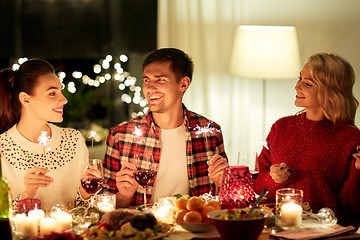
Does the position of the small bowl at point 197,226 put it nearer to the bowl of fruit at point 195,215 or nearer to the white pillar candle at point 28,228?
the bowl of fruit at point 195,215

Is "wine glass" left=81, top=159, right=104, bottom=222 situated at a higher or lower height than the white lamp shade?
lower

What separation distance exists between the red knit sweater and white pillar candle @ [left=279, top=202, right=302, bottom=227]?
585 millimetres

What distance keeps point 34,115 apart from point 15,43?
2.32 meters

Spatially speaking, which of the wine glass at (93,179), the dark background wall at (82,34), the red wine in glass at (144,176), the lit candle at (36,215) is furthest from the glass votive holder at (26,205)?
the dark background wall at (82,34)

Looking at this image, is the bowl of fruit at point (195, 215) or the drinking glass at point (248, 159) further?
the drinking glass at point (248, 159)

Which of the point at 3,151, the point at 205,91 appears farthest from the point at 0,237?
the point at 205,91

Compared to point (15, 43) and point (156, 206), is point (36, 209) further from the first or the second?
point (15, 43)

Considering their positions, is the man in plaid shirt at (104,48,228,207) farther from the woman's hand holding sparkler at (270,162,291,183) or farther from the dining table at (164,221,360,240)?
Result: the dining table at (164,221,360,240)

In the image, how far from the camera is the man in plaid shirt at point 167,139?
120 inches

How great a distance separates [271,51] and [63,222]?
2.36 meters

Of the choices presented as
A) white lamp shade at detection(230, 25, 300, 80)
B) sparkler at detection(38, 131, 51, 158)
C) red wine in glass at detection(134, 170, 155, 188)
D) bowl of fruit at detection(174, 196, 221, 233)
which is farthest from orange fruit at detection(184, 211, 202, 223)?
white lamp shade at detection(230, 25, 300, 80)

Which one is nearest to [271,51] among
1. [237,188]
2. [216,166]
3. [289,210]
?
[216,166]

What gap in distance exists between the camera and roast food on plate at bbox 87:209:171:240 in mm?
1944

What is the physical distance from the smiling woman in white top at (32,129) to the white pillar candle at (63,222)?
0.63 meters
